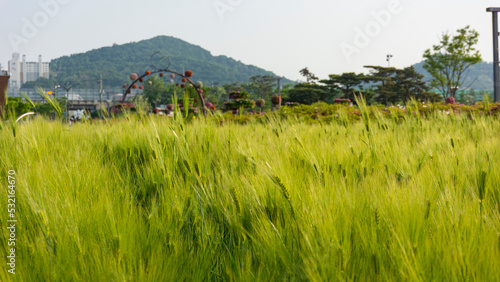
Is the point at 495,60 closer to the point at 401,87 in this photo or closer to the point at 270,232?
the point at 270,232

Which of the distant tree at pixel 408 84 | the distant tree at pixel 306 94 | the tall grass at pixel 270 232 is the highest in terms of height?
Result: the distant tree at pixel 408 84

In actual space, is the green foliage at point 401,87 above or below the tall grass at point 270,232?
A: above

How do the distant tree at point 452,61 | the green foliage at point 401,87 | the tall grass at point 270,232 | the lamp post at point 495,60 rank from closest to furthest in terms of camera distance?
the tall grass at point 270,232
the lamp post at point 495,60
the distant tree at point 452,61
the green foliage at point 401,87

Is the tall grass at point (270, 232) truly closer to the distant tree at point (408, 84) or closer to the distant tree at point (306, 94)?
the distant tree at point (306, 94)

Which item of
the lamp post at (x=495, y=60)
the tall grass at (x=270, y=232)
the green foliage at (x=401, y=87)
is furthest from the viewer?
the green foliage at (x=401, y=87)

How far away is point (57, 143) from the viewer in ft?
8.02

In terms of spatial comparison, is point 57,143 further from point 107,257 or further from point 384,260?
point 384,260

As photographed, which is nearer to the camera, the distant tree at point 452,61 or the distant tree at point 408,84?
the distant tree at point 452,61

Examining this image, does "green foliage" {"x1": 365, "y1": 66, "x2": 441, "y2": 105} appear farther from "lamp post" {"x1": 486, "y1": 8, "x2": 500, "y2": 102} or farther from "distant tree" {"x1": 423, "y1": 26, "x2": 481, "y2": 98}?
"lamp post" {"x1": 486, "y1": 8, "x2": 500, "y2": 102}

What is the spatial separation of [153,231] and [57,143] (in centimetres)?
165

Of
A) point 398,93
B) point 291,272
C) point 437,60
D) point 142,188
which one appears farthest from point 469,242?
point 398,93

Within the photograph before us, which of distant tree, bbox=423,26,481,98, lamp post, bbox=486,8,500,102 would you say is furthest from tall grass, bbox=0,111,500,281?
distant tree, bbox=423,26,481,98

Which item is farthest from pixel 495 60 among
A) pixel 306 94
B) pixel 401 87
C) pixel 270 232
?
pixel 401 87

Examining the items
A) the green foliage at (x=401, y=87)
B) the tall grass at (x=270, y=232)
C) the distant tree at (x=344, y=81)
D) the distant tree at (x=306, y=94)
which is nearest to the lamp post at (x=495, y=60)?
the tall grass at (x=270, y=232)
